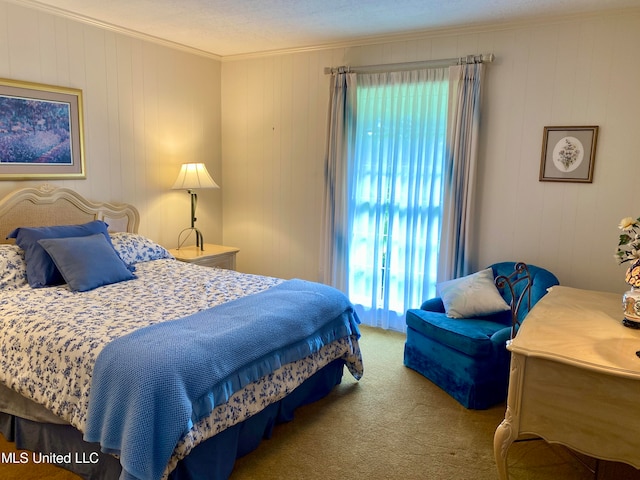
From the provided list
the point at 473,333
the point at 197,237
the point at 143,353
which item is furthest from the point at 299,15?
the point at 143,353

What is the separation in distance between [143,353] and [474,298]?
225 cm

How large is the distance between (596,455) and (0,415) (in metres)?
2.90

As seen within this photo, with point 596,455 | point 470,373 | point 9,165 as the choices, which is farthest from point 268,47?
point 596,455

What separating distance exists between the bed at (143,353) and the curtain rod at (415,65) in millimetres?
2082

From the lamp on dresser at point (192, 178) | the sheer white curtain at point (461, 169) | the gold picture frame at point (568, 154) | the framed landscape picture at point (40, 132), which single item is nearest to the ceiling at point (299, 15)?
the sheer white curtain at point (461, 169)

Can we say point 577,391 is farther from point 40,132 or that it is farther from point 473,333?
point 40,132

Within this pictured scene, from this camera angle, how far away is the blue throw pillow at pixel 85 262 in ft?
10.0

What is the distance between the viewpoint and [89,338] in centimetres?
224

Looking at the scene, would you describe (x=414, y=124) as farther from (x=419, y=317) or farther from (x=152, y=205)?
(x=152, y=205)

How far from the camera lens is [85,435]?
2.04 meters

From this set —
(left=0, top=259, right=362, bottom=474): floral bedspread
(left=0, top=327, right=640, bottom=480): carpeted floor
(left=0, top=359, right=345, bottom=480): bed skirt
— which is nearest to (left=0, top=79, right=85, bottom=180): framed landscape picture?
(left=0, top=259, right=362, bottom=474): floral bedspread

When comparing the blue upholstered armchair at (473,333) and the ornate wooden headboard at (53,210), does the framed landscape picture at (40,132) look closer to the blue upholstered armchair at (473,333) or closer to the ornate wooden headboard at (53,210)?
the ornate wooden headboard at (53,210)

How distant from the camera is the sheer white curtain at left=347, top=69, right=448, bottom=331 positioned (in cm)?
401

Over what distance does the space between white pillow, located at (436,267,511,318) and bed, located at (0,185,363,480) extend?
75 centimetres
